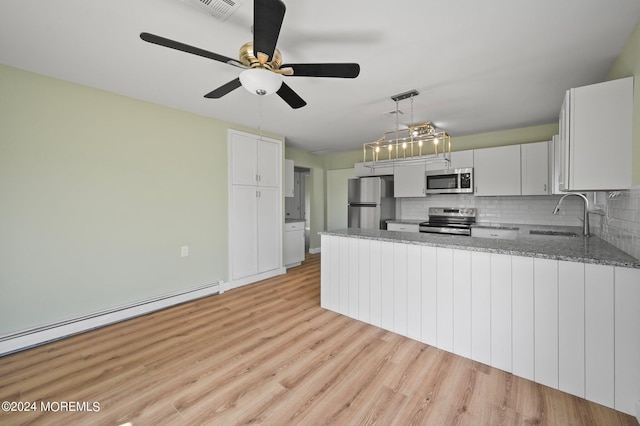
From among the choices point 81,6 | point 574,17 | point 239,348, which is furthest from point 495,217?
point 81,6

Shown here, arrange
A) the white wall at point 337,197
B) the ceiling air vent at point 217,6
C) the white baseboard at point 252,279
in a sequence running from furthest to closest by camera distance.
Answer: the white wall at point 337,197 < the white baseboard at point 252,279 < the ceiling air vent at point 217,6

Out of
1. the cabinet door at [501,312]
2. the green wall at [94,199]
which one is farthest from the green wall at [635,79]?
the green wall at [94,199]

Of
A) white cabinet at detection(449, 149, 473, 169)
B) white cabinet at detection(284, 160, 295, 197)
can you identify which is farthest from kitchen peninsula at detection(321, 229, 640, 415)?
white cabinet at detection(284, 160, 295, 197)

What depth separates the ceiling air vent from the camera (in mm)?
1479

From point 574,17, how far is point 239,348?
10.9ft

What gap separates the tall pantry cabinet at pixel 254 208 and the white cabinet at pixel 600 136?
3541 mm

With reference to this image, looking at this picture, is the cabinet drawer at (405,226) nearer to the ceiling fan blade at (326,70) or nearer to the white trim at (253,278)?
the white trim at (253,278)

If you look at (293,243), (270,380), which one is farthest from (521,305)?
(293,243)

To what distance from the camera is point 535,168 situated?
3662 millimetres

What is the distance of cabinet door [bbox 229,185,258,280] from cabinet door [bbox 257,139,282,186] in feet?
0.90

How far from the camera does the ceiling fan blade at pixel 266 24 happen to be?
120 cm

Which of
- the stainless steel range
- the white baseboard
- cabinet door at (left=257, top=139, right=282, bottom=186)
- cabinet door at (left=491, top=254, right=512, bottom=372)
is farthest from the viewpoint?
cabinet door at (left=257, top=139, right=282, bottom=186)

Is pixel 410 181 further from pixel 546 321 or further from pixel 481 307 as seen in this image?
pixel 546 321

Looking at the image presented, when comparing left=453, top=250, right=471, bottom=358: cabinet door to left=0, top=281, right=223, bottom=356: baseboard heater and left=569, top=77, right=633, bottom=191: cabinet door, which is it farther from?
left=0, top=281, right=223, bottom=356: baseboard heater
